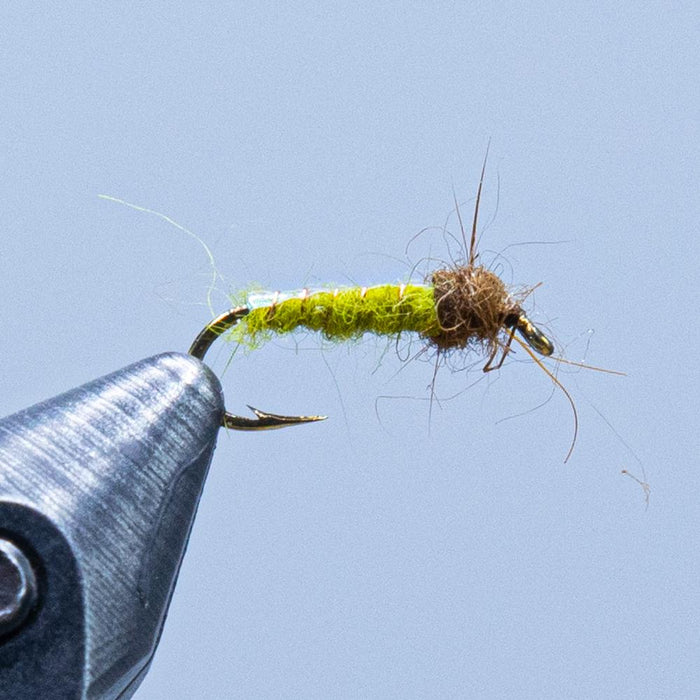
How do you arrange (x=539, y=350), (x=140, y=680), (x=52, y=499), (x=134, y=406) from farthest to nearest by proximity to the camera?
1. (x=539, y=350)
2. (x=134, y=406)
3. (x=140, y=680)
4. (x=52, y=499)

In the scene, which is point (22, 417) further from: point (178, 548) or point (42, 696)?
point (42, 696)

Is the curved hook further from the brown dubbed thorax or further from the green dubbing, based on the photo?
the brown dubbed thorax

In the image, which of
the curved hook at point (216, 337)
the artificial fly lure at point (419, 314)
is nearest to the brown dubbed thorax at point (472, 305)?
the artificial fly lure at point (419, 314)

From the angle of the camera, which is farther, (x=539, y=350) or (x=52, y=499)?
(x=539, y=350)

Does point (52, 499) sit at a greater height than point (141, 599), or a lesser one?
greater

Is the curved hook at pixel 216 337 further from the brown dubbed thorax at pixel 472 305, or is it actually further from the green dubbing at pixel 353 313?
the brown dubbed thorax at pixel 472 305

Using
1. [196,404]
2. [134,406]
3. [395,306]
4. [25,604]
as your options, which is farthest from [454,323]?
[25,604]

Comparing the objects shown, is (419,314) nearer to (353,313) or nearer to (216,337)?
→ (353,313)
